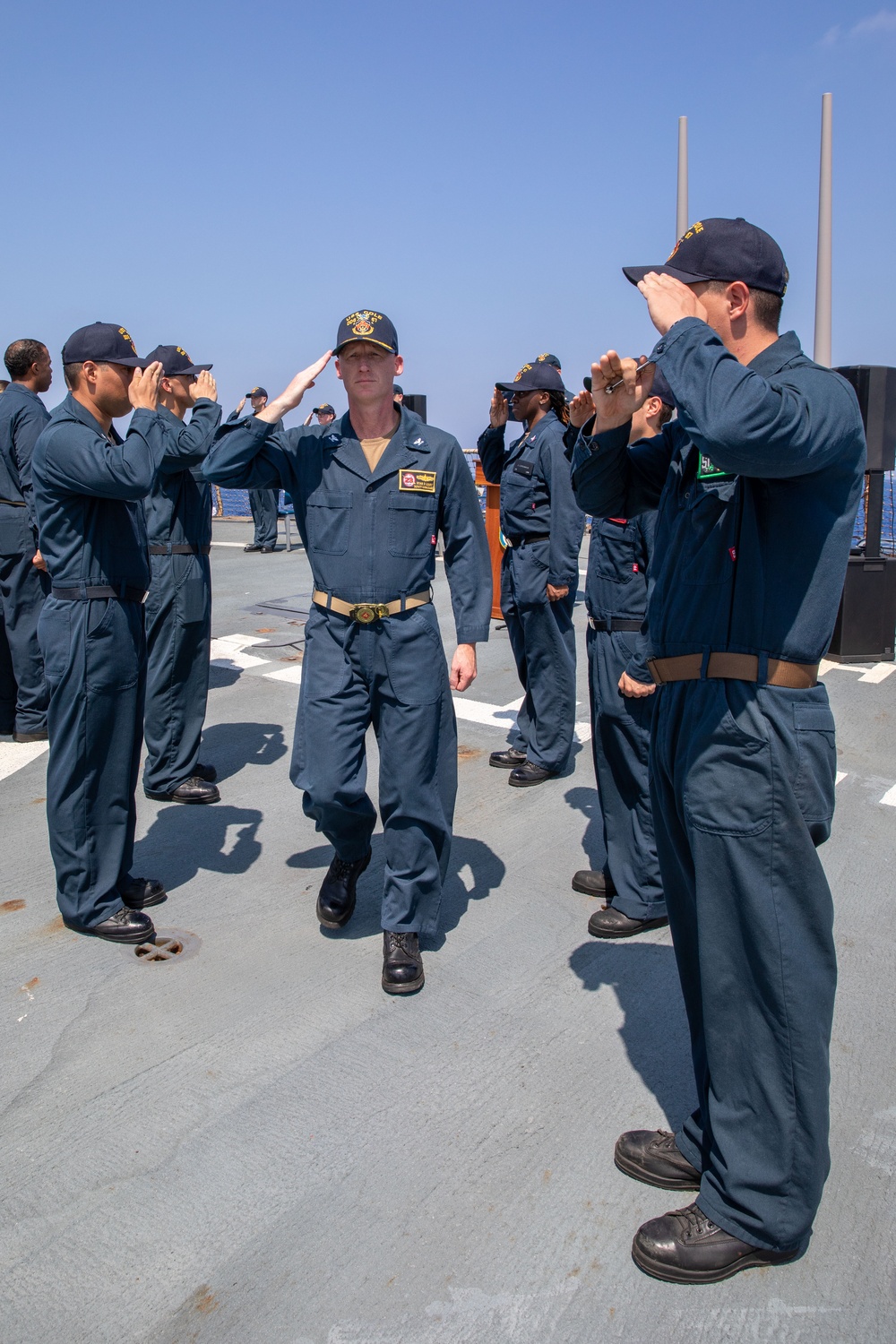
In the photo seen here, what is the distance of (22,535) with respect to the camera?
20.7 ft

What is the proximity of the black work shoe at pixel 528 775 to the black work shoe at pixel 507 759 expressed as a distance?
0.54 ft

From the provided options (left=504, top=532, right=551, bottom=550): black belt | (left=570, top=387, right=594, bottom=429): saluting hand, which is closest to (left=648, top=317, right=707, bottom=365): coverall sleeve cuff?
(left=570, top=387, right=594, bottom=429): saluting hand

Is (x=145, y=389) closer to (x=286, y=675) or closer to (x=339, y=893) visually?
(x=339, y=893)

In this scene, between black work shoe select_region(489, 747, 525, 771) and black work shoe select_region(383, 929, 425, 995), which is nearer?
black work shoe select_region(383, 929, 425, 995)

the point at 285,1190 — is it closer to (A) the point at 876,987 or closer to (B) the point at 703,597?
(B) the point at 703,597

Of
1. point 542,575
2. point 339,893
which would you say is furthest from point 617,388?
point 542,575

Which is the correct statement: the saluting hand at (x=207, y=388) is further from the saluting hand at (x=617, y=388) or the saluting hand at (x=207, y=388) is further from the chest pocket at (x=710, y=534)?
the chest pocket at (x=710, y=534)

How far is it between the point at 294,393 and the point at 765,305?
1.83m

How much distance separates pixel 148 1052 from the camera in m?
3.00

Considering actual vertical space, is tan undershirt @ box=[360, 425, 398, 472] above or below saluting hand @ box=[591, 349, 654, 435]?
below

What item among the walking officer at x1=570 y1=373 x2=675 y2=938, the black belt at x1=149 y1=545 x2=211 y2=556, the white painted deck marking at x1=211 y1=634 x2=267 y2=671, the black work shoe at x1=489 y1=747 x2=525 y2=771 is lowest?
the black work shoe at x1=489 y1=747 x2=525 y2=771

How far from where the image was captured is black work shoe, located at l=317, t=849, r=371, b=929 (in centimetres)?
381

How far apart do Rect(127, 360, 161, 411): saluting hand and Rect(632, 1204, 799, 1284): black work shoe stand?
2.96 meters

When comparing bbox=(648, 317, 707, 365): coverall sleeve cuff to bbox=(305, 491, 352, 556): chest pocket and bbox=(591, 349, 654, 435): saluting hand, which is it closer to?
bbox=(591, 349, 654, 435): saluting hand
